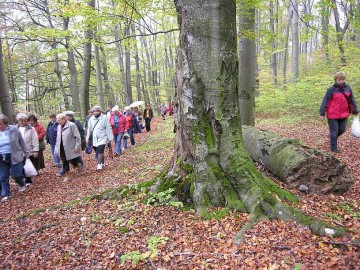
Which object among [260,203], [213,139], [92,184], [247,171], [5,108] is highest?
[5,108]

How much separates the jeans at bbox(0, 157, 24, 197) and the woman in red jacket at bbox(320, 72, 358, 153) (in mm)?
7603

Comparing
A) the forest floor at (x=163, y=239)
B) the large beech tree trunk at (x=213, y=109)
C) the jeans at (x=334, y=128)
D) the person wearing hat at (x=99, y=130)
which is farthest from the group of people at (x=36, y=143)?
the jeans at (x=334, y=128)

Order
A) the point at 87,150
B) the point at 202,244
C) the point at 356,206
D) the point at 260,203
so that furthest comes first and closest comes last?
1. the point at 87,150
2. the point at 356,206
3. the point at 260,203
4. the point at 202,244

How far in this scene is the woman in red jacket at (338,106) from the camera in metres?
6.69

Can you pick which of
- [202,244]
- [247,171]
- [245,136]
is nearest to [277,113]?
[245,136]

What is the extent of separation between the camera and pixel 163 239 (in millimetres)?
3301

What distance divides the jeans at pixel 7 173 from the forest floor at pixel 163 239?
55.8 inches

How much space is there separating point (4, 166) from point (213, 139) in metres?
5.26

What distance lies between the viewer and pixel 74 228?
3.94m

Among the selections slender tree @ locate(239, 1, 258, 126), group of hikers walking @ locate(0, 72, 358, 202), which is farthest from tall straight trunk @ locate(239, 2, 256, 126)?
group of hikers walking @ locate(0, 72, 358, 202)

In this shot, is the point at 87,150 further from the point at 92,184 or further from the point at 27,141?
the point at 92,184

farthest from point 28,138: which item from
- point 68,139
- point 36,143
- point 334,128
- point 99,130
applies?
point 334,128

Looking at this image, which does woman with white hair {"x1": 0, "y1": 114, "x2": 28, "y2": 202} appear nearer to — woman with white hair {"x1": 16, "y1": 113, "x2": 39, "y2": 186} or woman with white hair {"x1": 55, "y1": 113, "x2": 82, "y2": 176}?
woman with white hair {"x1": 16, "y1": 113, "x2": 39, "y2": 186}

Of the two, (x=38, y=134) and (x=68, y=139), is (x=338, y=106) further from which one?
(x=38, y=134)
